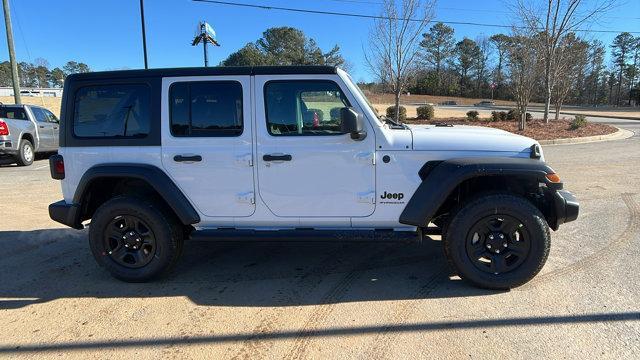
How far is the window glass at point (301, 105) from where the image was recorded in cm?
389

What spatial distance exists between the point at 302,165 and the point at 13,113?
39.7 ft

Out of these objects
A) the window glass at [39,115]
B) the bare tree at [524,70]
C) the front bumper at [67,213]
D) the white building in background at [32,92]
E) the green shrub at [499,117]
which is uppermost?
the white building in background at [32,92]

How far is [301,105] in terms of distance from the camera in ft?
12.9

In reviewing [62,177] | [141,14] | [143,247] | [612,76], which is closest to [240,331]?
[143,247]

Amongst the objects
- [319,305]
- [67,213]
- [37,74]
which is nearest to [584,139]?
[319,305]

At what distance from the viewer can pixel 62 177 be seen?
4191 millimetres

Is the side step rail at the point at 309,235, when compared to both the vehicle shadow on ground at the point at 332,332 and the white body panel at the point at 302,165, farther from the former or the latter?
the vehicle shadow on ground at the point at 332,332

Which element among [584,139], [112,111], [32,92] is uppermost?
[32,92]

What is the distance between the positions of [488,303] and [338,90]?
214cm

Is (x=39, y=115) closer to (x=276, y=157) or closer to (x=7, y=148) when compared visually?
(x=7, y=148)

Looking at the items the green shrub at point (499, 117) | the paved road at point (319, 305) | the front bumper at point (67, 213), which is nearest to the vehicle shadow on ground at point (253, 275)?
the paved road at point (319, 305)

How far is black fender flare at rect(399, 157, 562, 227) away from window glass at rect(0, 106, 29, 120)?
41.3ft

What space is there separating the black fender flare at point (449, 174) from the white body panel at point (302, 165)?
0.08 meters

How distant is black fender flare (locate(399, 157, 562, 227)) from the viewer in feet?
11.9
